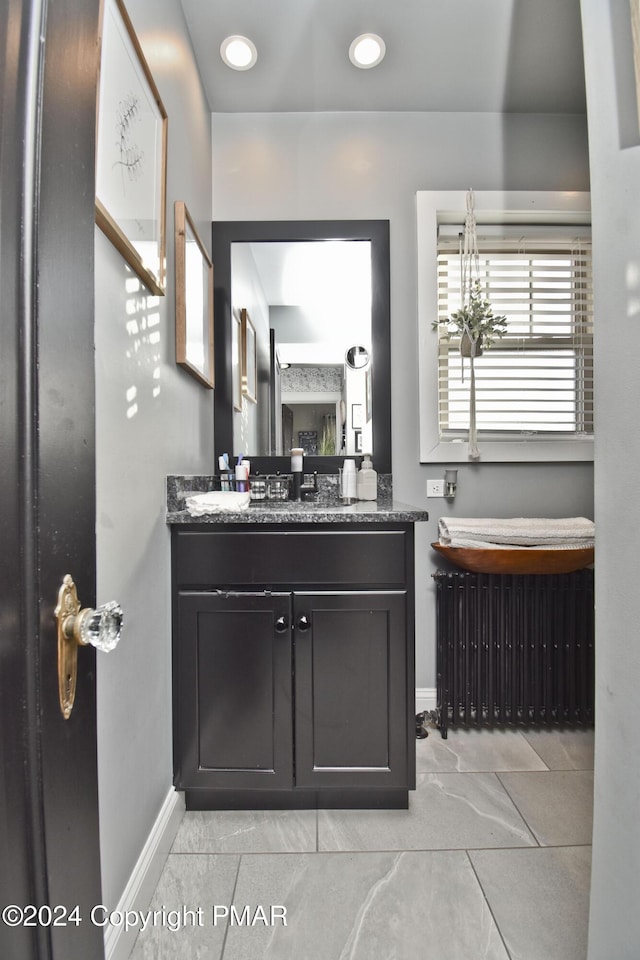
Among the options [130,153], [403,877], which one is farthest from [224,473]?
[403,877]

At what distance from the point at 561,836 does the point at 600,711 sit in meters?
0.83

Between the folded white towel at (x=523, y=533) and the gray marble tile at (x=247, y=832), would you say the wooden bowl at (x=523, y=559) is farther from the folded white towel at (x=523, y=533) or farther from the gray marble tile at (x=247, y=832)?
the gray marble tile at (x=247, y=832)

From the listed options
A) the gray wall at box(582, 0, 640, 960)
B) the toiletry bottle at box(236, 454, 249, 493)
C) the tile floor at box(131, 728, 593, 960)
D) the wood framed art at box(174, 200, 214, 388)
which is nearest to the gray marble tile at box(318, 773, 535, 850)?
the tile floor at box(131, 728, 593, 960)

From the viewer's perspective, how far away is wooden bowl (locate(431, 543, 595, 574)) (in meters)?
1.85

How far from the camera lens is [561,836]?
1408 mm

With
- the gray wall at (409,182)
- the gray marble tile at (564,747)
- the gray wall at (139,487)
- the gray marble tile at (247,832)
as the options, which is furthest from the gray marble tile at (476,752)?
the gray wall at (139,487)

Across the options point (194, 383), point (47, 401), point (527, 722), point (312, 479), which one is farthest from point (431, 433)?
point (47, 401)

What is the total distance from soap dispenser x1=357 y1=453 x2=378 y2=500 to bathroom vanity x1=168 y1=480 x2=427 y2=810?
0.53m

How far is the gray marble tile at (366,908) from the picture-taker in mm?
1065

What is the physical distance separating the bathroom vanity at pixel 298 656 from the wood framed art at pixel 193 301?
0.57m

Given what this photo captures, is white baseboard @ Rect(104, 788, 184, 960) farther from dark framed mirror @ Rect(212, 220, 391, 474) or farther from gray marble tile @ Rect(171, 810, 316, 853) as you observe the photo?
dark framed mirror @ Rect(212, 220, 391, 474)

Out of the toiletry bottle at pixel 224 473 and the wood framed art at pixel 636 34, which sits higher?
the wood framed art at pixel 636 34

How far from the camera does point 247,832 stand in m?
1.42

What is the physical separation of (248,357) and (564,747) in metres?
2.12
